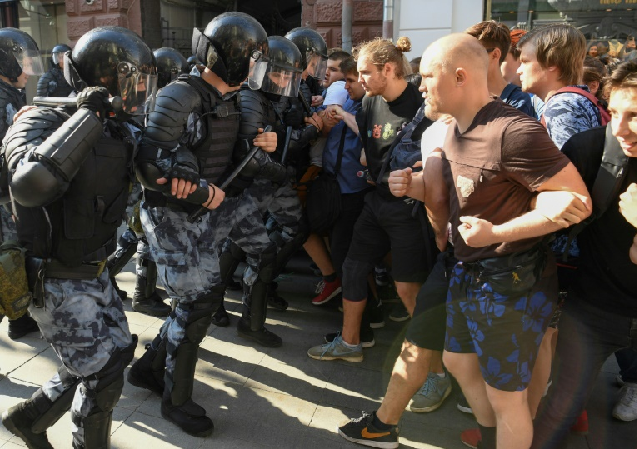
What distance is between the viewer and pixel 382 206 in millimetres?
3213

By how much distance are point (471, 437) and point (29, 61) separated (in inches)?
155

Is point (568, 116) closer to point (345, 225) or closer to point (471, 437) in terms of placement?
point (471, 437)

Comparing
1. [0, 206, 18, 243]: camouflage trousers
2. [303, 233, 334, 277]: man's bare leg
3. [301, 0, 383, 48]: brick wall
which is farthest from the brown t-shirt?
[301, 0, 383, 48]: brick wall

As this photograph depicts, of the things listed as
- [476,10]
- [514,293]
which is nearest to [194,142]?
[514,293]

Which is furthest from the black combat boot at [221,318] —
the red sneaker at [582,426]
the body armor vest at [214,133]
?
the red sneaker at [582,426]

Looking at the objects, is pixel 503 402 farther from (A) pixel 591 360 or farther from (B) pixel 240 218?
(B) pixel 240 218

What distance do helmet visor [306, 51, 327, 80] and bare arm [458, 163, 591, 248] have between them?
301 centimetres

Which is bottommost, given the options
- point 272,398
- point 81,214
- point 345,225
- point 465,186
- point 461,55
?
point 272,398

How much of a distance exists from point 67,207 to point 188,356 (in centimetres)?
105

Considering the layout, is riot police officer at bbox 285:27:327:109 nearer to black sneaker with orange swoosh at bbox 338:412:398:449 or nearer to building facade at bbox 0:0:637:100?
building facade at bbox 0:0:637:100

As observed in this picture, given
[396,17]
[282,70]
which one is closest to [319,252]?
[282,70]

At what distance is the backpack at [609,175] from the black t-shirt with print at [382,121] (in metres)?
1.34

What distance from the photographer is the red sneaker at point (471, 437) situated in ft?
8.91

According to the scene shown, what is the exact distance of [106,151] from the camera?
218 centimetres
